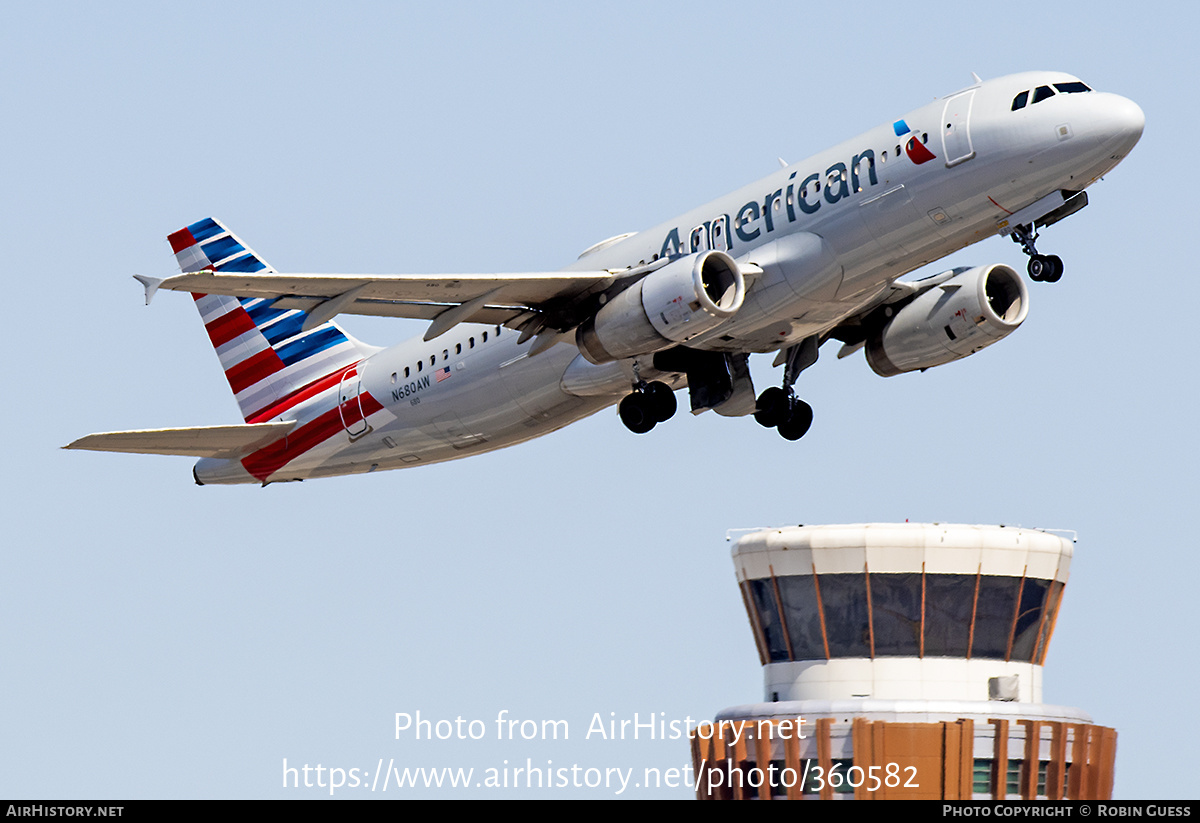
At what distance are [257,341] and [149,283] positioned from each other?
49.2ft

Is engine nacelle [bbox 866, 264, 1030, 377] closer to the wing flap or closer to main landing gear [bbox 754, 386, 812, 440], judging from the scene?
main landing gear [bbox 754, 386, 812, 440]

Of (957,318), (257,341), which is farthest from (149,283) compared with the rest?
(957,318)

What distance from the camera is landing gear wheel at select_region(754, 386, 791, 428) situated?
4481 centimetres

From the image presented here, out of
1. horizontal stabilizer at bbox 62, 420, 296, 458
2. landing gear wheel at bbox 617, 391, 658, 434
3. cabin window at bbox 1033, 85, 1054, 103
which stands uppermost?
cabin window at bbox 1033, 85, 1054, 103

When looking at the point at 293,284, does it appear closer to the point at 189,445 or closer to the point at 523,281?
the point at 523,281

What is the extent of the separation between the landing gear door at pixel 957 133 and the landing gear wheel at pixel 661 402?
8854mm

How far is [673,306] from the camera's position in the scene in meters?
37.9

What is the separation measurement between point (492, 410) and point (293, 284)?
762 cm

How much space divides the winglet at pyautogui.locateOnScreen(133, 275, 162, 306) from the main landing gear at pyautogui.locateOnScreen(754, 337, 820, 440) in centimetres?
1560

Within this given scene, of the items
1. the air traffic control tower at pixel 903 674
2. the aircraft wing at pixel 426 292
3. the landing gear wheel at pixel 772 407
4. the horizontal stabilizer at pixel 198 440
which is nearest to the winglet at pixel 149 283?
the aircraft wing at pixel 426 292

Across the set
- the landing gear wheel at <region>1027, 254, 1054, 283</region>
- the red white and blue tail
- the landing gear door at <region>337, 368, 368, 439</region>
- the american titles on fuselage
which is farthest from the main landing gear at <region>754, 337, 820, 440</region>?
the red white and blue tail

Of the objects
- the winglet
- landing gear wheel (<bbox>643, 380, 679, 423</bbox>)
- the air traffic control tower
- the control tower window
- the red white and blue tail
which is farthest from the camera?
the control tower window

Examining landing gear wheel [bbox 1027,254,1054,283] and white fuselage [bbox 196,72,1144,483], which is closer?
white fuselage [bbox 196,72,1144,483]

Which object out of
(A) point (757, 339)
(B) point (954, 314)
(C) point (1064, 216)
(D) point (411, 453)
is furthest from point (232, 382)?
(C) point (1064, 216)
